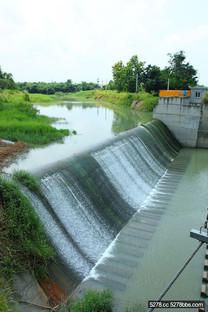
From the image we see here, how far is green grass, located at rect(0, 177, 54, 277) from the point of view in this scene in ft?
13.0

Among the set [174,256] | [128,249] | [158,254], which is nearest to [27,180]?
[128,249]

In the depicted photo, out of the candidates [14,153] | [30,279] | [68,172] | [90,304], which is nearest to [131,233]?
[68,172]

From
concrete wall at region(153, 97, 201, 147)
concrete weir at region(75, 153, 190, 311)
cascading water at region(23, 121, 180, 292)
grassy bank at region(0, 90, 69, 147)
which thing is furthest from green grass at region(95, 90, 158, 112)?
concrete weir at region(75, 153, 190, 311)

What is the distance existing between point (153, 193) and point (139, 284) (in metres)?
4.34

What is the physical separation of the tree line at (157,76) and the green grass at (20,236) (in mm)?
25145

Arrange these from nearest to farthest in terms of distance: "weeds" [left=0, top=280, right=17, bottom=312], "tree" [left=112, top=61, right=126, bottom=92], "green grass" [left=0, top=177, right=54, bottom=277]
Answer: "weeds" [left=0, top=280, right=17, bottom=312], "green grass" [left=0, top=177, right=54, bottom=277], "tree" [left=112, top=61, right=126, bottom=92]

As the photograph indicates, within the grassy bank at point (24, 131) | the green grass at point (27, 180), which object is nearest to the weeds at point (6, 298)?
the green grass at point (27, 180)

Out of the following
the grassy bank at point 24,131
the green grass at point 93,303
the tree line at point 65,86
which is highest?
the tree line at point 65,86

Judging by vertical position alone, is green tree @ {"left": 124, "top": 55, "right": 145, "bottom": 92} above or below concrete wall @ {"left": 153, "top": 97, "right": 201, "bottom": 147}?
above

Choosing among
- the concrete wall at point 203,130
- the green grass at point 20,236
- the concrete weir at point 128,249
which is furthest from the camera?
the concrete wall at point 203,130

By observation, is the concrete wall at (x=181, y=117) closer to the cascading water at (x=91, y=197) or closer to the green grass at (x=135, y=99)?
the cascading water at (x=91, y=197)

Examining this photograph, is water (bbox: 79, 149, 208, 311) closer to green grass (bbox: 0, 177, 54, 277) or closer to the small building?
green grass (bbox: 0, 177, 54, 277)

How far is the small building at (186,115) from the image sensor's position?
15320 millimetres

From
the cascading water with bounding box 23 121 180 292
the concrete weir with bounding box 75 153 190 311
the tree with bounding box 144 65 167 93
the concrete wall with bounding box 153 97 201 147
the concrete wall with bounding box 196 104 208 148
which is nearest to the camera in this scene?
the concrete weir with bounding box 75 153 190 311
